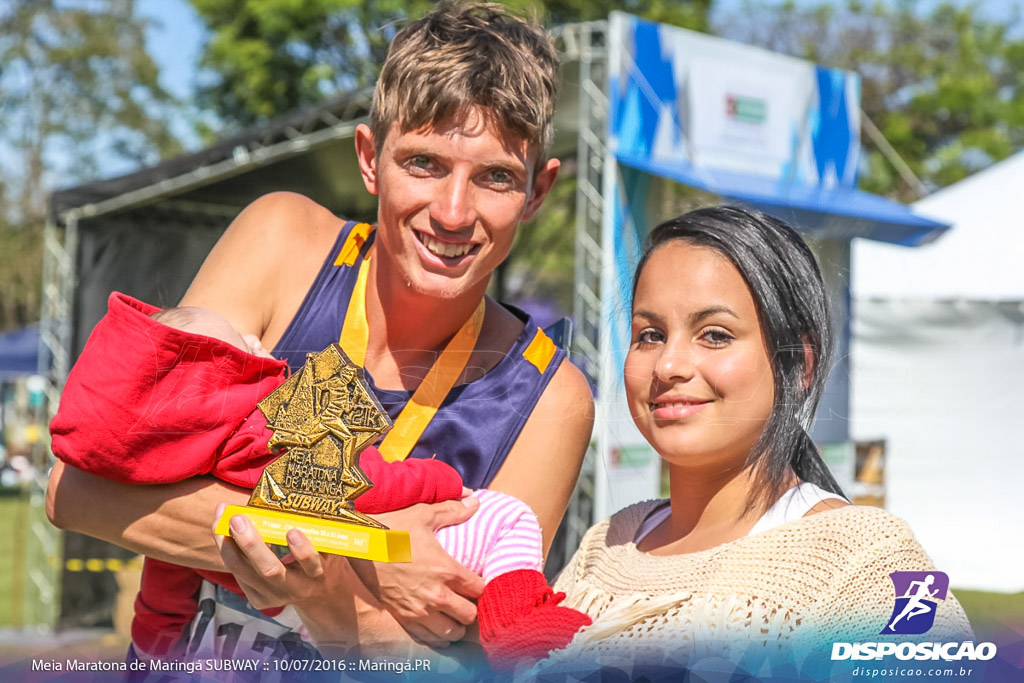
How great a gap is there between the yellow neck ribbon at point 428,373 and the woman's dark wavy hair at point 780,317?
33cm

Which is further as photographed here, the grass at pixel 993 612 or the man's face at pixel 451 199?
the man's face at pixel 451 199

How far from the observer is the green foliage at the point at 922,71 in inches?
631

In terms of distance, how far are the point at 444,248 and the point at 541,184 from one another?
213 mm

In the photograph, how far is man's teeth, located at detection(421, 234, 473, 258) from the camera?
128cm

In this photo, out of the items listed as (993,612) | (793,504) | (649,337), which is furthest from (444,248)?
(993,612)

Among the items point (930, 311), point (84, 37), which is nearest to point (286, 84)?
point (84, 37)

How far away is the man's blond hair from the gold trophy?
1.17ft

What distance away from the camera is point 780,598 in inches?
43.6

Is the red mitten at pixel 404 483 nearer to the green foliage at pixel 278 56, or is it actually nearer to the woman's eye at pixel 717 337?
the woman's eye at pixel 717 337

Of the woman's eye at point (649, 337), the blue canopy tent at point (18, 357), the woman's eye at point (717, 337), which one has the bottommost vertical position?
the blue canopy tent at point (18, 357)

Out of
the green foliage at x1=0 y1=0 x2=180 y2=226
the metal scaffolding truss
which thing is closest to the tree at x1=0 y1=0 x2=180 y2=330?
the green foliage at x1=0 y1=0 x2=180 y2=226

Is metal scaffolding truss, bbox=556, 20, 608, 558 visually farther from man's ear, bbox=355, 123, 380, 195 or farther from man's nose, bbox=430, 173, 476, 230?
man's nose, bbox=430, 173, 476, 230

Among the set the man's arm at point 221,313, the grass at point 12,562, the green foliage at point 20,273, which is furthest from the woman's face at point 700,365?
the green foliage at point 20,273

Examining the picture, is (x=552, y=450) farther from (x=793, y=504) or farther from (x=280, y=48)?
(x=280, y=48)
